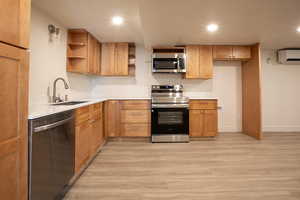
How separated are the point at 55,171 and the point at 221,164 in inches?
84.4

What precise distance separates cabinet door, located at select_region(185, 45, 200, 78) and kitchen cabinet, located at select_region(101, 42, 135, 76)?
1.38m

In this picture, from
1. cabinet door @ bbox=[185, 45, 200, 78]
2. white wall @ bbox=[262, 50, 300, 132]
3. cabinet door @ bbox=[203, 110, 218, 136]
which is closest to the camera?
cabinet door @ bbox=[203, 110, 218, 136]

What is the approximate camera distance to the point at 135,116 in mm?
3947

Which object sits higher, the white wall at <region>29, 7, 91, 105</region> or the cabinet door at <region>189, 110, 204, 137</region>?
the white wall at <region>29, 7, 91, 105</region>

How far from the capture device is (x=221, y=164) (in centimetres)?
266

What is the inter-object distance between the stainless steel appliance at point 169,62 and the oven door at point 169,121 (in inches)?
35.6

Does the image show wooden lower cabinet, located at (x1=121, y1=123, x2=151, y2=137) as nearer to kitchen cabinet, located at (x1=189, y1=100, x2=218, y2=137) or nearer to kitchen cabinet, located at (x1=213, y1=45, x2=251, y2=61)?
kitchen cabinet, located at (x1=189, y1=100, x2=218, y2=137)

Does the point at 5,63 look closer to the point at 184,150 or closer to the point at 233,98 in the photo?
the point at 184,150

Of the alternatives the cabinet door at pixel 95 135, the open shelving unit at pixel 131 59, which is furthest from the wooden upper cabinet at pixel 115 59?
the cabinet door at pixel 95 135

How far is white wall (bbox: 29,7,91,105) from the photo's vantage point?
2.39 m

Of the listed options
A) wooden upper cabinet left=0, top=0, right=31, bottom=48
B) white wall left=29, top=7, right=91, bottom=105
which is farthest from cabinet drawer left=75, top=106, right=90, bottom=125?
wooden upper cabinet left=0, top=0, right=31, bottom=48

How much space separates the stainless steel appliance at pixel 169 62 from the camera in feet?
13.5

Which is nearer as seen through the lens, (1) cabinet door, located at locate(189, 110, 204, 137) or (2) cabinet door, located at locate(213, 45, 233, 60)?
(1) cabinet door, located at locate(189, 110, 204, 137)

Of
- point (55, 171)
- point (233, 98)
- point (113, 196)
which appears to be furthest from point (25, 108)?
point (233, 98)
